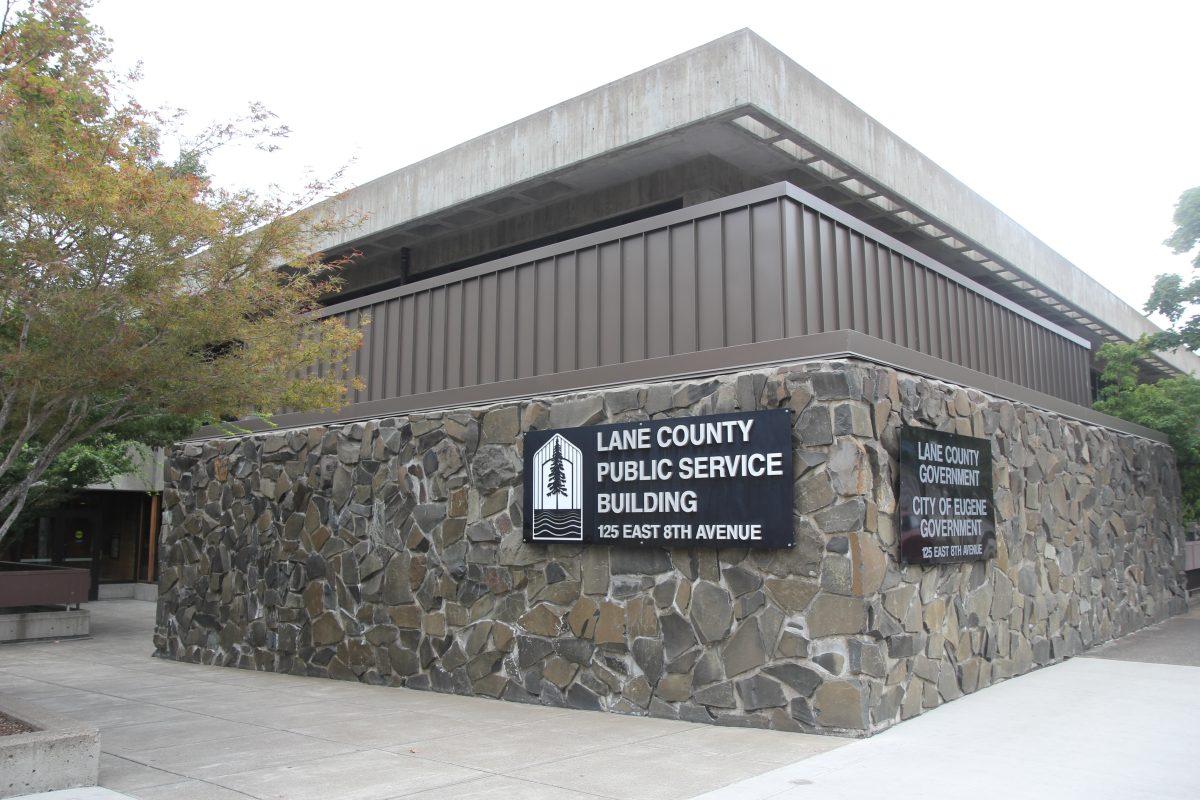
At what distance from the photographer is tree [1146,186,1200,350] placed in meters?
17.3

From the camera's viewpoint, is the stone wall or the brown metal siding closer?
the stone wall

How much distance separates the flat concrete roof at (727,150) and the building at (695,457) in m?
0.06

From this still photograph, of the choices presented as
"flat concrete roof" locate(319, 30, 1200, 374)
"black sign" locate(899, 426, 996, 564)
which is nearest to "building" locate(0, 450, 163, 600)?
"flat concrete roof" locate(319, 30, 1200, 374)

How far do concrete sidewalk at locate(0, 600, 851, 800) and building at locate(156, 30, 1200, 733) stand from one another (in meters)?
0.59

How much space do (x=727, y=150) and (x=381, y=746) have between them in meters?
8.69

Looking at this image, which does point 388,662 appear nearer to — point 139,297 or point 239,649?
point 239,649

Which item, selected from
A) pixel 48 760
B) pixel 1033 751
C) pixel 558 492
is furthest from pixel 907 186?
pixel 48 760

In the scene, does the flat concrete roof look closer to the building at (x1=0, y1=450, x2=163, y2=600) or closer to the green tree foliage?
the green tree foliage

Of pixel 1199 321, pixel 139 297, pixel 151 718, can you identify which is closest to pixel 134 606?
pixel 151 718

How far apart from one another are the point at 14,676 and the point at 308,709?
19.5ft

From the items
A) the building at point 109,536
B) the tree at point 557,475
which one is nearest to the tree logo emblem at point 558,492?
the tree at point 557,475

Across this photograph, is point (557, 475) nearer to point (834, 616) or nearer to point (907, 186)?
point (834, 616)

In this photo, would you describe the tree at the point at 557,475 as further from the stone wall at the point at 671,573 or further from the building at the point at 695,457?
the stone wall at the point at 671,573

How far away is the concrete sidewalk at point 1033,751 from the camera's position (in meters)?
5.92
